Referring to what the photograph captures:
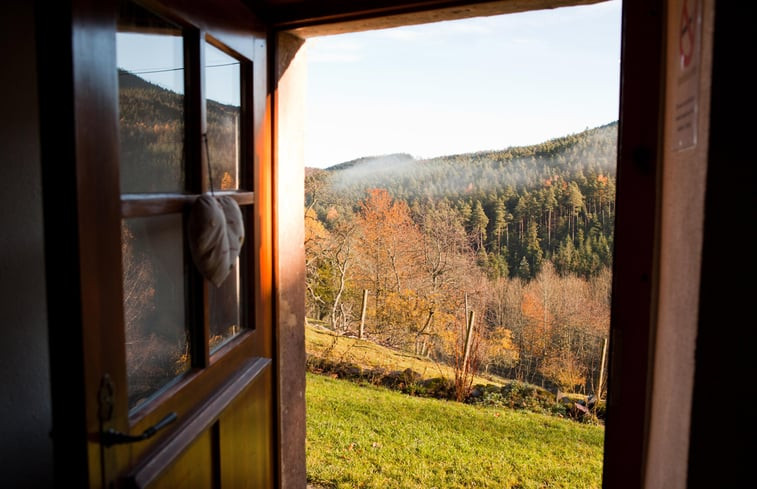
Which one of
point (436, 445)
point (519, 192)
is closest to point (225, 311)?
point (436, 445)

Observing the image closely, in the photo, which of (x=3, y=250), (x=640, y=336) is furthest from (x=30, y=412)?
(x=640, y=336)

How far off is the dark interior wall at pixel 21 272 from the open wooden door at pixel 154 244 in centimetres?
28

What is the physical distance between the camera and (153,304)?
1.10 meters

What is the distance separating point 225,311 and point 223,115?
1.76ft

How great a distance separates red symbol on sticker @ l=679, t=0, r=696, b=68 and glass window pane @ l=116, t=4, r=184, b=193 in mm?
1005

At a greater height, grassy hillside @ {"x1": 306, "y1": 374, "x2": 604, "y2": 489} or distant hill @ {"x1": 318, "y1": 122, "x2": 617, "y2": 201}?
distant hill @ {"x1": 318, "y1": 122, "x2": 617, "y2": 201}

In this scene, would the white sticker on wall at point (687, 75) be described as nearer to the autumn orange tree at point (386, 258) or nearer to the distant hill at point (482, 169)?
the autumn orange tree at point (386, 258)

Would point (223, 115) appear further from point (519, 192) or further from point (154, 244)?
point (519, 192)

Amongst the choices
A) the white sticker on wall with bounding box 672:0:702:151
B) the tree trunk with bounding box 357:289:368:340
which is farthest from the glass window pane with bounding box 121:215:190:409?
the tree trunk with bounding box 357:289:368:340

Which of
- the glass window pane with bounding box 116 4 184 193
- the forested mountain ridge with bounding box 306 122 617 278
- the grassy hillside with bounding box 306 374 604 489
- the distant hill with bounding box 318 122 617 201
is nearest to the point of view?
the glass window pane with bounding box 116 4 184 193

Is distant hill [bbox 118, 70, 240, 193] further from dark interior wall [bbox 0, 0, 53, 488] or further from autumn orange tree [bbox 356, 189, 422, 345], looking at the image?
autumn orange tree [bbox 356, 189, 422, 345]

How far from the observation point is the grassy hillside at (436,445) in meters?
4.02

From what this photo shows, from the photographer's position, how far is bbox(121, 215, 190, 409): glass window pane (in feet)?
3.37

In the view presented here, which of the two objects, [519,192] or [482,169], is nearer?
[519,192]
